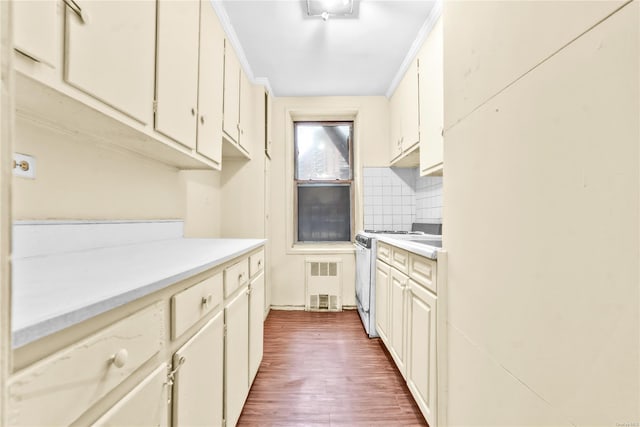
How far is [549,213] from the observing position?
2.10 ft

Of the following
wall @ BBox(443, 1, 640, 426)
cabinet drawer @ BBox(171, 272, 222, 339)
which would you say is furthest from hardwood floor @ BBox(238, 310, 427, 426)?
cabinet drawer @ BBox(171, 272, 222, 339)

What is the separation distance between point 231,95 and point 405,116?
5.42 ft

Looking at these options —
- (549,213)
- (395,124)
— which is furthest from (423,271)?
(395,124)

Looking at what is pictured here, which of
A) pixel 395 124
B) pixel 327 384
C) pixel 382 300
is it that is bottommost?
pixel 327 384

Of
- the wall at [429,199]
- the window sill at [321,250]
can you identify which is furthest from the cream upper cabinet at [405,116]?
the window sill at [321,250]

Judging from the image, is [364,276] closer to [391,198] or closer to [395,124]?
[391,198]

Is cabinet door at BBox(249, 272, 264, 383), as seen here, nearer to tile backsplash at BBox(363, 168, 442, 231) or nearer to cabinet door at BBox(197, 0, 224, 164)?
cabinet door at BBox(197, 0, 224, 164)

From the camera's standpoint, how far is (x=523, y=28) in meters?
0.72

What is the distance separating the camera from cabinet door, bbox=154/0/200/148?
1148 mm

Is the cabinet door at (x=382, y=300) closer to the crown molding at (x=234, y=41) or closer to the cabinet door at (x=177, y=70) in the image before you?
the cabinet door at (x=177, y=70)

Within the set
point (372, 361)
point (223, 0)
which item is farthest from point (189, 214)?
point (372, 361)

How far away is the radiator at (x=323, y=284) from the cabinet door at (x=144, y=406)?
2556mm

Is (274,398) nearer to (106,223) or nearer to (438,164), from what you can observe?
(106,223)

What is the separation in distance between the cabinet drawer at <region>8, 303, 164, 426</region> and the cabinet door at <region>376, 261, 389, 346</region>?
5.90 feet
